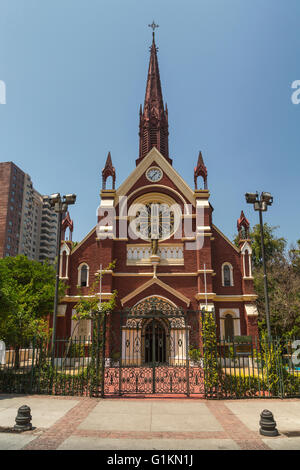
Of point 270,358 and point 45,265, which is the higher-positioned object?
point 45,265

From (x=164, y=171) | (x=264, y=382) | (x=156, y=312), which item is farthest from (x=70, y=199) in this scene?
(x=164, y=171)

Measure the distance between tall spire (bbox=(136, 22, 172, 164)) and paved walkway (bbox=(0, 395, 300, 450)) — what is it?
2327 centimetres

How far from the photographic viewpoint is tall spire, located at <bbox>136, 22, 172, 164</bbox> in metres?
30.5

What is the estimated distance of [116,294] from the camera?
22.0 metres

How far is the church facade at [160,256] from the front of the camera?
2244cm

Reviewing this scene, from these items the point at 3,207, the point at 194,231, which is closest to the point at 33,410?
the point at 194,231

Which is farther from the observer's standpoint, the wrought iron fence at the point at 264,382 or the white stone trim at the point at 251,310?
the white stone trim at the point at 251,310

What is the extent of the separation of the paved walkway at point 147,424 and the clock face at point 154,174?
17141 mm

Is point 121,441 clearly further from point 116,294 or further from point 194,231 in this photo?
point 194,231

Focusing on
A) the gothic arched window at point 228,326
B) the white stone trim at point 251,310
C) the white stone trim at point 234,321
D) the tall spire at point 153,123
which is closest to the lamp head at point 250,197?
the white stone trim at point 251,310

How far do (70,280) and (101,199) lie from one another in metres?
6.40

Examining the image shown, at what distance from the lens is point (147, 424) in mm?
8383

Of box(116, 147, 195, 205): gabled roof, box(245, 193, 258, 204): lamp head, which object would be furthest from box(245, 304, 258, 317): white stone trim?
box(245, 193, 258, 204): lamp head

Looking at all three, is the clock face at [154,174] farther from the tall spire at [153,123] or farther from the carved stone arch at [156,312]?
the carved stone arch at [156,312]
